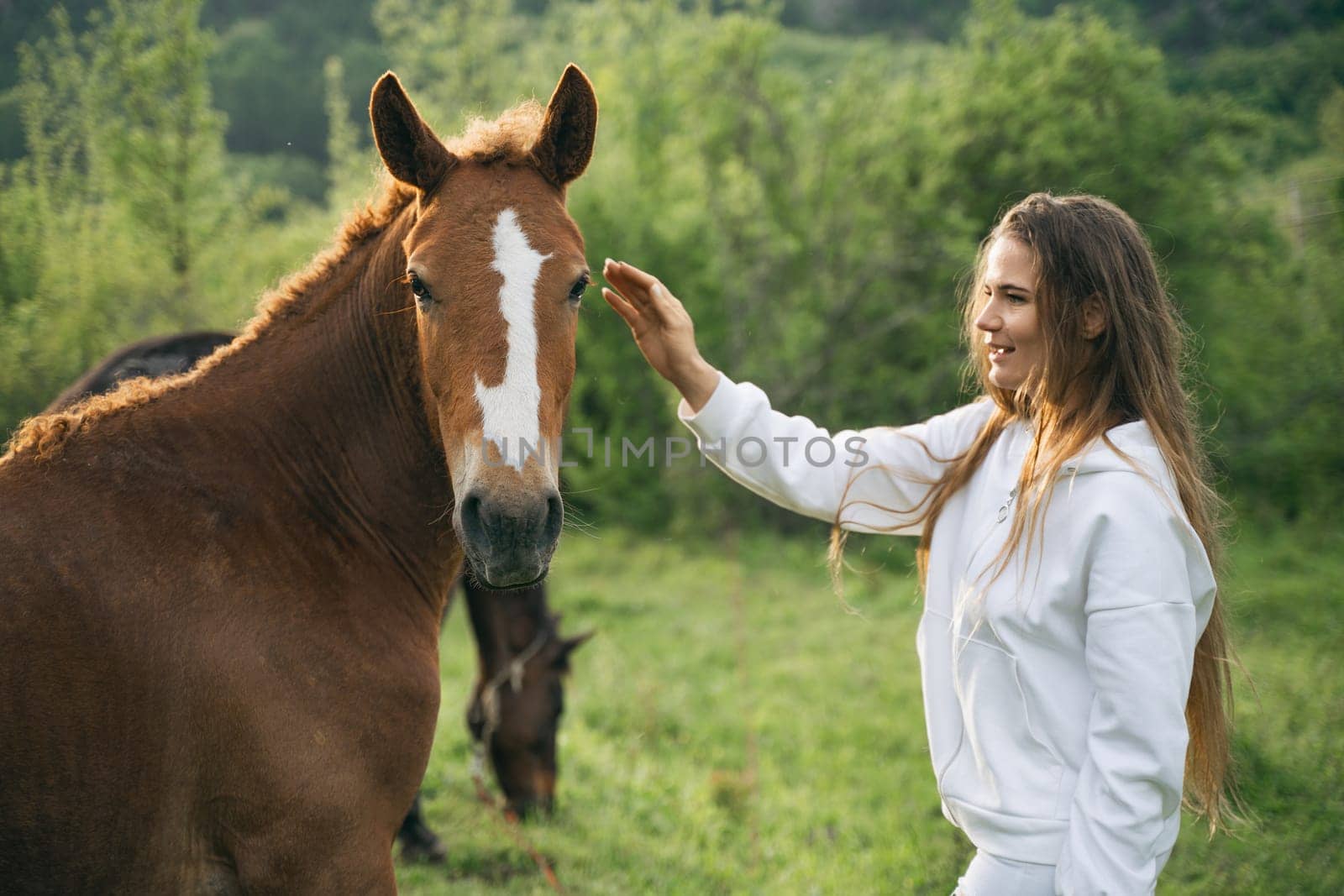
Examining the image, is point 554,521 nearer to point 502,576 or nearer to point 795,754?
point 502,576

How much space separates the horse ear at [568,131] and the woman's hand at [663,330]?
297 millimetres

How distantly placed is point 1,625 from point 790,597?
8.87m

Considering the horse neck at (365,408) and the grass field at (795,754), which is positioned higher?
the horse neck at (365,408)

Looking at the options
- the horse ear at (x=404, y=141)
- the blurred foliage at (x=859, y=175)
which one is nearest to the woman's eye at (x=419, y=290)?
→ the horse ear at (x=404, y=141)

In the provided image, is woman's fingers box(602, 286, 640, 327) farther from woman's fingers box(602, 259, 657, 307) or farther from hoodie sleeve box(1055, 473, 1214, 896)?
hoodie sleeve box(1055, 473, 1214, 896)

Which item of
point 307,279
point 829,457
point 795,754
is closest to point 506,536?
point 829,457

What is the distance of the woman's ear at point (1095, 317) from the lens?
6.84 feet

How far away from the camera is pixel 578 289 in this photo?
235 centimetres

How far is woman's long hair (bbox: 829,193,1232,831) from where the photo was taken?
202 cm

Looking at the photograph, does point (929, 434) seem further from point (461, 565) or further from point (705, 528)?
point (705, 528)

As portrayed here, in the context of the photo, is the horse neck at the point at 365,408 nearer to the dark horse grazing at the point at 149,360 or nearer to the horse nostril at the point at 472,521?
the horse nostril at the point at 472,521

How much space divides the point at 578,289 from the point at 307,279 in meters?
0.85

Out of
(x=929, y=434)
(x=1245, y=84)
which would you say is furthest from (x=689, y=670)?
(x=1245, y=84)

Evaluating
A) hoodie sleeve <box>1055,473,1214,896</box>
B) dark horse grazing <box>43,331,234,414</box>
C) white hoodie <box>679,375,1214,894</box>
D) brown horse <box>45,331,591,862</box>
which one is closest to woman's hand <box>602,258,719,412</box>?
white hoodie <box>679,375,1214,894</box>
